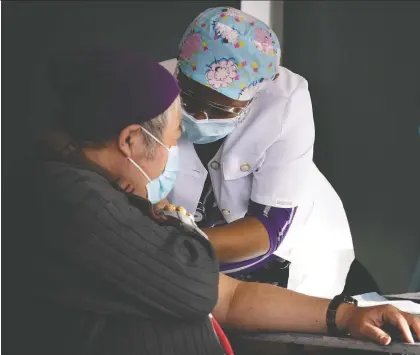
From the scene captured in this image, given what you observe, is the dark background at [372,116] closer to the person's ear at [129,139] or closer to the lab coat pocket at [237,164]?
the lab coat pocket at [237,164]

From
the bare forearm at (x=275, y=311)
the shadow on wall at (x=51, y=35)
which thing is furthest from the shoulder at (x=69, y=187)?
the shadow on wall at (x=51, y=35)

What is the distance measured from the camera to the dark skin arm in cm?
161

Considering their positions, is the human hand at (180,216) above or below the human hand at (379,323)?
above

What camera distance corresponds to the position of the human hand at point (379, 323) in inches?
49.8

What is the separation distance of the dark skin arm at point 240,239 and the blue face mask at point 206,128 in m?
0.23

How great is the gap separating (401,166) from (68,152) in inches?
66.4

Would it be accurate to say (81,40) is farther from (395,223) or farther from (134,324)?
(134,324)

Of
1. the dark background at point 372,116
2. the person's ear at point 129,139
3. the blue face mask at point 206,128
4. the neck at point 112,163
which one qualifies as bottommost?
the dark background at point 372,116

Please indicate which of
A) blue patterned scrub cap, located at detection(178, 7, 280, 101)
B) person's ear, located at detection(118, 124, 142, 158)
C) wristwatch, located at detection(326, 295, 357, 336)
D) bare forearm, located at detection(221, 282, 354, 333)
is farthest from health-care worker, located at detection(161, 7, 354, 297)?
person's ear, located at detection(118, 124, 142, 158)

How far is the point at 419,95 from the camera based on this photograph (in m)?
2.39

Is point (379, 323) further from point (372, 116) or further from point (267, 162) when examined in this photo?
point (372, 116)

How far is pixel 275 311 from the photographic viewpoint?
1432 millimetres

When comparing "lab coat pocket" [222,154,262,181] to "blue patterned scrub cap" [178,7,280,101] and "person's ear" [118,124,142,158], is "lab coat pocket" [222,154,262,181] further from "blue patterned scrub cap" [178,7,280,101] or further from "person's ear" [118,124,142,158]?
"person's ear" [118,124,142,158]

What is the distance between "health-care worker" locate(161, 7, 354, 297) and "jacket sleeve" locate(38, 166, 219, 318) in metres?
0.48
